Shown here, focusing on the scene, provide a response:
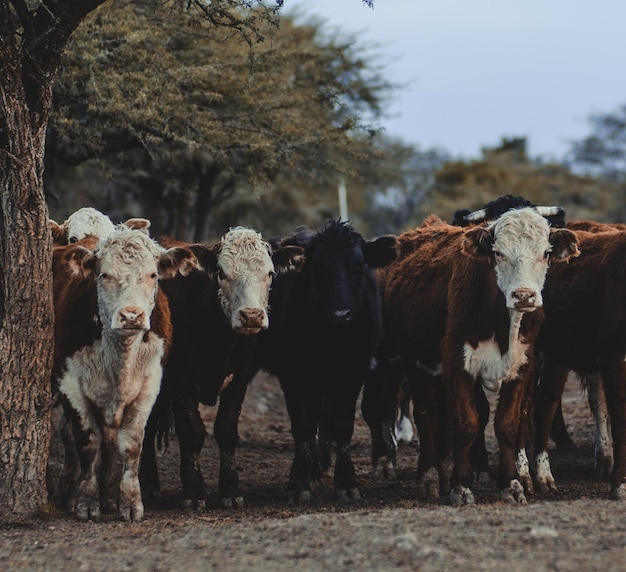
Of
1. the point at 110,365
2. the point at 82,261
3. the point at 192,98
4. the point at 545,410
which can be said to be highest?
the point at 192,98

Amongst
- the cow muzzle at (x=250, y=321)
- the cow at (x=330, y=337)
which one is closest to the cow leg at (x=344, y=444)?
the cow at (x=330, y=337)

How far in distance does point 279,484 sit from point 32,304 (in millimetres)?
3702

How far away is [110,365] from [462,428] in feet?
9.35

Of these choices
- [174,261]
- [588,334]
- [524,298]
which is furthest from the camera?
[588,334]

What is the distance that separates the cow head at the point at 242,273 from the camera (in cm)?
934

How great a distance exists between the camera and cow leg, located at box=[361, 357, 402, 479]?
11.8m

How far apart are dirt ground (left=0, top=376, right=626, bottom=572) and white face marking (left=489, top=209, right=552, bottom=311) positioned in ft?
5.17

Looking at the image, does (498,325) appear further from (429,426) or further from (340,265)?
(340,265)

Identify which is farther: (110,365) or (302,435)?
(302,435)

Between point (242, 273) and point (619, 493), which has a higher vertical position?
point (242, 273)

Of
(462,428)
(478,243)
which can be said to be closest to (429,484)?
(462,428)

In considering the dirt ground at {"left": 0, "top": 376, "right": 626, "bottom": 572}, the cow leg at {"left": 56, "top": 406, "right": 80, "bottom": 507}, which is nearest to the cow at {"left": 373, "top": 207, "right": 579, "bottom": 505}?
the dirt ground at {"left": 0, "top": 376, "right": 626, "bottom": 572}

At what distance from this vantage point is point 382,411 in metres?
12.1

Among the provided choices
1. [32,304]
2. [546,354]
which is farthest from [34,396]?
[546,354]
